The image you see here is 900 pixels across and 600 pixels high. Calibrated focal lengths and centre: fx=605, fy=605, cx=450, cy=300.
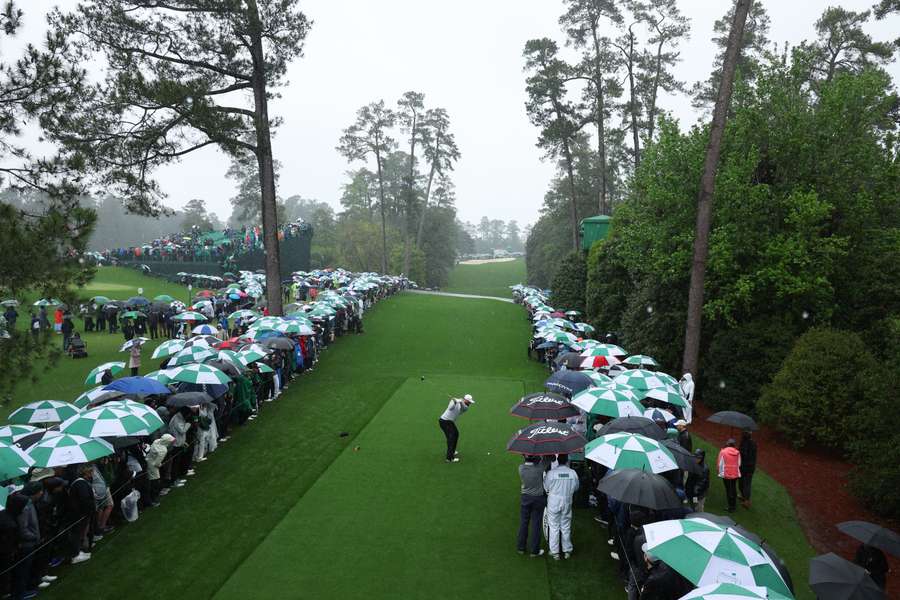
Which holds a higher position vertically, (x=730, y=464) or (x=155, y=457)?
(x=155, y=457)

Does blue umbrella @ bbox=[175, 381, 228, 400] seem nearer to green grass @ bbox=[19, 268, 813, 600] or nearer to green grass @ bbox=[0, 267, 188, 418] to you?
green grass @ bbox=[19, 268, 813, 600]

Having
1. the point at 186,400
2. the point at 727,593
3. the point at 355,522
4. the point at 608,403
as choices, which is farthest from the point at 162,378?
the point at 727,593

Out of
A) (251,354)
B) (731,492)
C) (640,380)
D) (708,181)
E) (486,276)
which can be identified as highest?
(708,181)

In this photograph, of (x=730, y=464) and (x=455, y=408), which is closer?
(x=730, y=464)

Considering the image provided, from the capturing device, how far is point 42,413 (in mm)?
10258

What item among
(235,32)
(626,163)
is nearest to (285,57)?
(235,32)

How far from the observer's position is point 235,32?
19.4 m

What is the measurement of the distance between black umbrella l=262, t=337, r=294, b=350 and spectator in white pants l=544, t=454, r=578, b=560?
10.9 metres

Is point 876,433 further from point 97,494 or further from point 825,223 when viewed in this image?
point 97,494

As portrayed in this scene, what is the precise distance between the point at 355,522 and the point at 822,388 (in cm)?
1071

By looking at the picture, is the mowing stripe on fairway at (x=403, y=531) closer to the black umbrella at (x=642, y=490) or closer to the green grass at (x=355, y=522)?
the green grass at (x=355, y=522)

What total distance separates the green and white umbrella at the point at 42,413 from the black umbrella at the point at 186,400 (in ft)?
4.97

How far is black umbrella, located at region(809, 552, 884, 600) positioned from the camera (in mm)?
5297

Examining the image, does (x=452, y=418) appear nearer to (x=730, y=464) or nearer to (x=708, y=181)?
(x=730, y=464)
